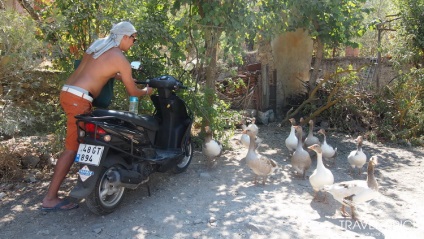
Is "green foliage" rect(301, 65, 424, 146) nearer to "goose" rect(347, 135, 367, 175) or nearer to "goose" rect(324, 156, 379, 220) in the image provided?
"goose" rect(347, 135, 367, 175)

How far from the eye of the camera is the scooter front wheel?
3912 mm

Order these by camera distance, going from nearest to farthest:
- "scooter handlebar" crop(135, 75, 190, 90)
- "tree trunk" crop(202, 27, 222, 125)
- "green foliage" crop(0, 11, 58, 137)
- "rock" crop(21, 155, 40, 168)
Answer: "green foliage" crop(0, 11, 58, 137), "scooter handlebar" crop(135, 75, 190, 90), "rock" crop(21, 155, 40, 168), "tree trunk" crop(202, 27, 222, 125)

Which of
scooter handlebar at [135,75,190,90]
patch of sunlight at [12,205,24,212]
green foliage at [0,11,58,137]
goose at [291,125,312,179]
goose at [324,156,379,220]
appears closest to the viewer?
goose at [324,156,379,220]

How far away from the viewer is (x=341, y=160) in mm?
6668

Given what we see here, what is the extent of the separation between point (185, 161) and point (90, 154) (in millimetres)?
1986

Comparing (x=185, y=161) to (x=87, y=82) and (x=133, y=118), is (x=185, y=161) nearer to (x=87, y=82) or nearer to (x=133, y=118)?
(x=133, y=118)

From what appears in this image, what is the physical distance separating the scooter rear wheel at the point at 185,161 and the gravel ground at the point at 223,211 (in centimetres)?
9

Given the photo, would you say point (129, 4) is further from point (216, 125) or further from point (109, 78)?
point (216, 125)

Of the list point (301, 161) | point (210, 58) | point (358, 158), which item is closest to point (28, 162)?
point (210, 58)

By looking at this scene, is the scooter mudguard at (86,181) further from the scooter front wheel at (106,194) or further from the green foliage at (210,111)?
the green foliage at (210,111)

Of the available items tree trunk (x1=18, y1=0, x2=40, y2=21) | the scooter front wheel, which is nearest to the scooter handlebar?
the scooter front wheel

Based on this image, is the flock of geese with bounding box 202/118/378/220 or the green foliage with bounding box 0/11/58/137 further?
the green foliage with bounding box 0/11/58/137

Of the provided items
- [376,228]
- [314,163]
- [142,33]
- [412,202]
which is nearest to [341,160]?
[314,163]

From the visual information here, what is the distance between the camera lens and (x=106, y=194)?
411 centimetres
